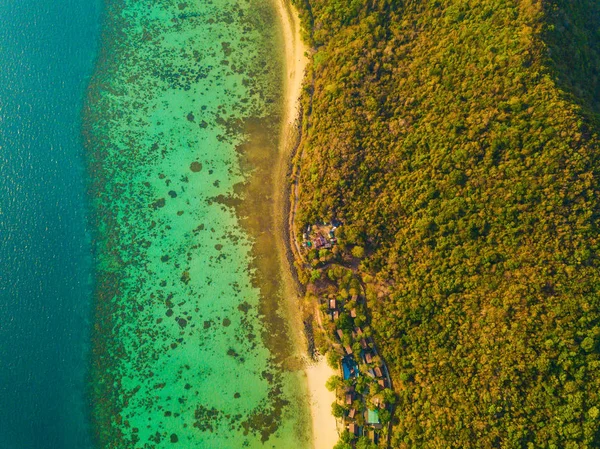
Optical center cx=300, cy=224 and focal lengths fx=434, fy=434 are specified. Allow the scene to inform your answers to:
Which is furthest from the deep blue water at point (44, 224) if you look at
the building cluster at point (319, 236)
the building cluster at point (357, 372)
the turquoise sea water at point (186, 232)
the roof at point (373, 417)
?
the roof at point (373, 417)

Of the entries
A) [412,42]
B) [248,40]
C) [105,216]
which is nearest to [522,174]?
[412,42]

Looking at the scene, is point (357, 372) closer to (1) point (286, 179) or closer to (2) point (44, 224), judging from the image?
(1) point (286, 179)

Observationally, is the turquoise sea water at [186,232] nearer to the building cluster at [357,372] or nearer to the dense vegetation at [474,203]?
the building cluster at [357,372]

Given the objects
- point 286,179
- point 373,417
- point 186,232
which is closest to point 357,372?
point 373,417

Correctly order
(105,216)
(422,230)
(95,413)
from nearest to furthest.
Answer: (422,230), (95,413), (105,216)

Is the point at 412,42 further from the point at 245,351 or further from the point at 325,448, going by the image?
the point at 325,448
